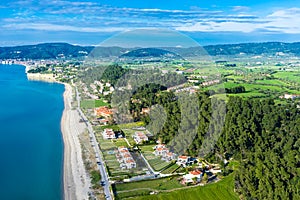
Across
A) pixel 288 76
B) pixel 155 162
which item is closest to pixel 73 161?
pixel 155 162

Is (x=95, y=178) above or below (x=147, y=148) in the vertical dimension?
below

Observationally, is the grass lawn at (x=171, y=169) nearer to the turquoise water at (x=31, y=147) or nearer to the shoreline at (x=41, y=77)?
the turquoise water at (x=31, y=147)

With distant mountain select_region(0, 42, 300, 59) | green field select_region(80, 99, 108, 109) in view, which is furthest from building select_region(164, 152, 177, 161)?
distant mountain select_region(0, 42, 300, 59)

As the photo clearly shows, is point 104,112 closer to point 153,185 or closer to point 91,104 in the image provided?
point 91,104

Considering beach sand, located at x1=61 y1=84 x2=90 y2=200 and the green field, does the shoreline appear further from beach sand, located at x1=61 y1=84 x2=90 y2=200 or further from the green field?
beach sand, located at x1=61 y1=84 x2=90 y2=200

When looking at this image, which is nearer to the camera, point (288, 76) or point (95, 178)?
point (95, 178)
